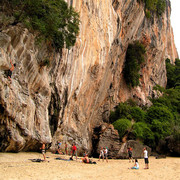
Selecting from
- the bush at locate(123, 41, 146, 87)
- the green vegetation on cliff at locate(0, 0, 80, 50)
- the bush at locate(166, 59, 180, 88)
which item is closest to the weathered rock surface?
the bush at locate(123, 41, 146, 87)

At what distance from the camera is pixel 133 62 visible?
1067 inches

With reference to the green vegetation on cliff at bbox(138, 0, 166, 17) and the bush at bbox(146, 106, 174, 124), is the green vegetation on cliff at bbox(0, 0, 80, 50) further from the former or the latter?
the green vegetation on cliff at bbox(138, 0, 166, 17)

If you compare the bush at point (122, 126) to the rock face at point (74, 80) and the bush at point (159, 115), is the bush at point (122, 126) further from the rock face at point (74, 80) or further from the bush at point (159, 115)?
the bush at point (159, 115)

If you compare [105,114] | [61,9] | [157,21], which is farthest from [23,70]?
[157,21]

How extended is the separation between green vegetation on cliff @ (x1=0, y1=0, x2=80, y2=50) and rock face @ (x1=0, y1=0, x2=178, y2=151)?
541mm

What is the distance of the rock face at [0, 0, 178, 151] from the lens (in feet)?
33.0

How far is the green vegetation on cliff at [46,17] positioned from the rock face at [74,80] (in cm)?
54

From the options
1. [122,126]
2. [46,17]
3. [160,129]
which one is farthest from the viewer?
[160,129]

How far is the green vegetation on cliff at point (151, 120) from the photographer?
21469 mm

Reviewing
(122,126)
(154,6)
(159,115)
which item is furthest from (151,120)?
(154,6)

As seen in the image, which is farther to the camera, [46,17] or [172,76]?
[172,76]

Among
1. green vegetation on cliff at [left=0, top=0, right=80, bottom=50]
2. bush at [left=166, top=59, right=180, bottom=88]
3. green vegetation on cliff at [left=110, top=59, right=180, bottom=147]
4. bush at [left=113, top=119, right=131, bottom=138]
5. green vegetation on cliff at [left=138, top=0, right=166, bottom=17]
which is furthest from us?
bush at [left=166, top=59, right=180, bottom=88]

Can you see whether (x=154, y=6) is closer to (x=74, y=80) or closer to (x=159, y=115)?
(x=159, y=115)

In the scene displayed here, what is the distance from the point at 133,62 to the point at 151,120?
23.9ft
